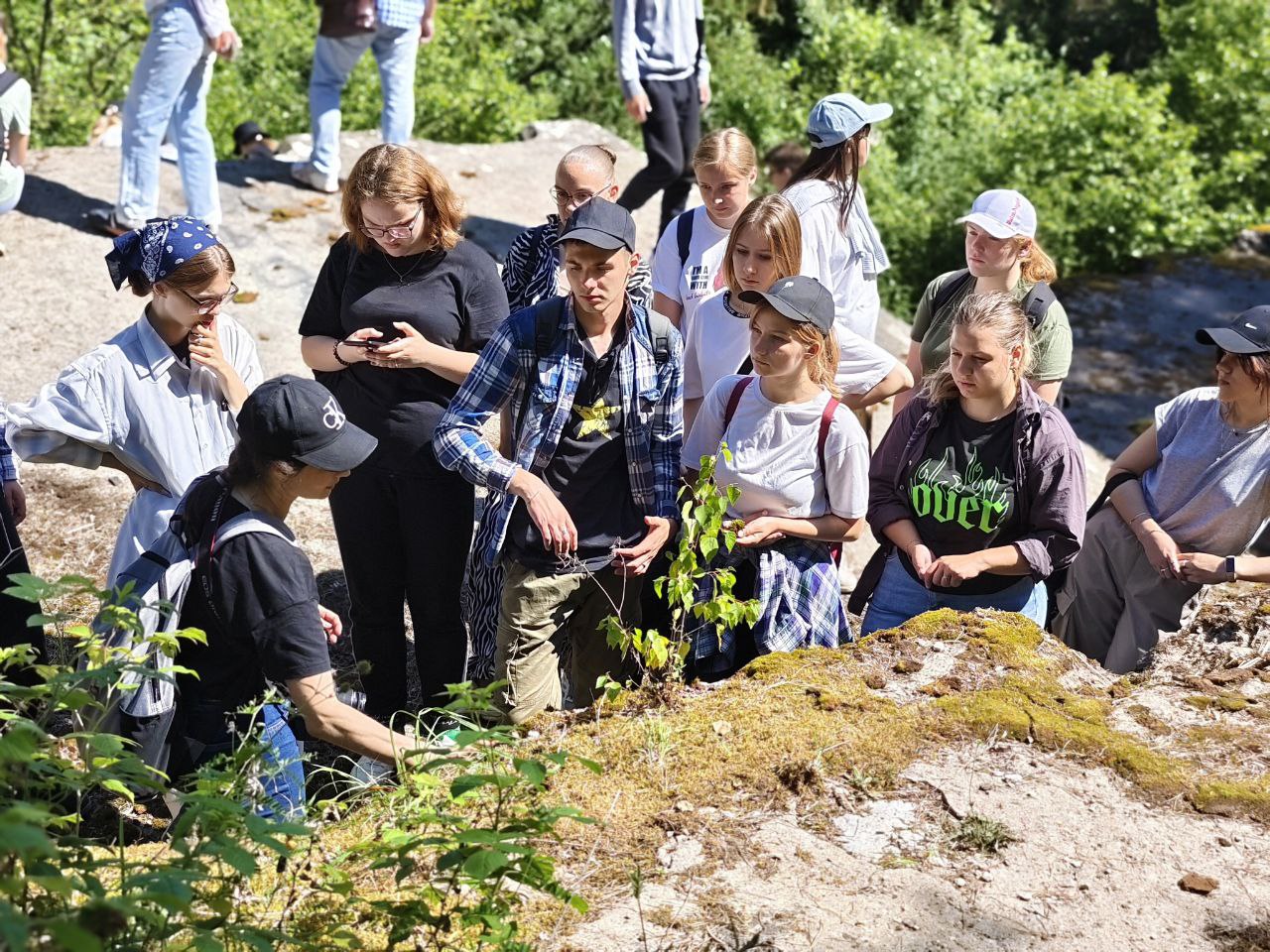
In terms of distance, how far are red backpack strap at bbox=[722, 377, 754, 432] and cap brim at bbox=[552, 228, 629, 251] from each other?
0.63 m

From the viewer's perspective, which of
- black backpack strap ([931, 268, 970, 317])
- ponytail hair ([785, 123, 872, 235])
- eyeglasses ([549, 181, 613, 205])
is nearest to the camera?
eyeglasses ([549, 181, 613, 205])

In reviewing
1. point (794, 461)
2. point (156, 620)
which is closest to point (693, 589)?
point (794, 461)

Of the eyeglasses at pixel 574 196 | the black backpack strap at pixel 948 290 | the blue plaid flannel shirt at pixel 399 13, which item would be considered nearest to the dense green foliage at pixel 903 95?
the blue plaid flannel shirt at pixel 399 13

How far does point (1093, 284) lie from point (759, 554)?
30.0 ft

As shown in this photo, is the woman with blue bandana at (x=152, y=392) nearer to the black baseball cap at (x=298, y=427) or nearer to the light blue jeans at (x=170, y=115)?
the black baseball cap at (x=298, y=427)

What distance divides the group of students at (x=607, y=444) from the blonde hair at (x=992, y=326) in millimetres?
11

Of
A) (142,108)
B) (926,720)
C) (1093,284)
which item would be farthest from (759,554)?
(1093,284)

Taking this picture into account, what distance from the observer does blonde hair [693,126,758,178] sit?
5.04m

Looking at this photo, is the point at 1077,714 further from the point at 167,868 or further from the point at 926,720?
the point at 167,868

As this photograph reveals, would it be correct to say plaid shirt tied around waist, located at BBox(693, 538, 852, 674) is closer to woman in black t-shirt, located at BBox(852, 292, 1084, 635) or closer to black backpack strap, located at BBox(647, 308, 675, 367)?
woman in black t-shirt, located at BBox(852, 292, 1084, 635)

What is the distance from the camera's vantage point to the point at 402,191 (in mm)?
4188

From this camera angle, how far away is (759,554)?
410 centimetres

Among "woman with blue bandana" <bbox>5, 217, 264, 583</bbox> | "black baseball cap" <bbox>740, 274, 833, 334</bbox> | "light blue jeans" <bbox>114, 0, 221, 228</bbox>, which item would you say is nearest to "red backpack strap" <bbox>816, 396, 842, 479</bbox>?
"black baseball cap" <bbox>740, 274, 833, 334</bbox>

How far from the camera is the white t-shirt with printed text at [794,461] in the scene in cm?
404
